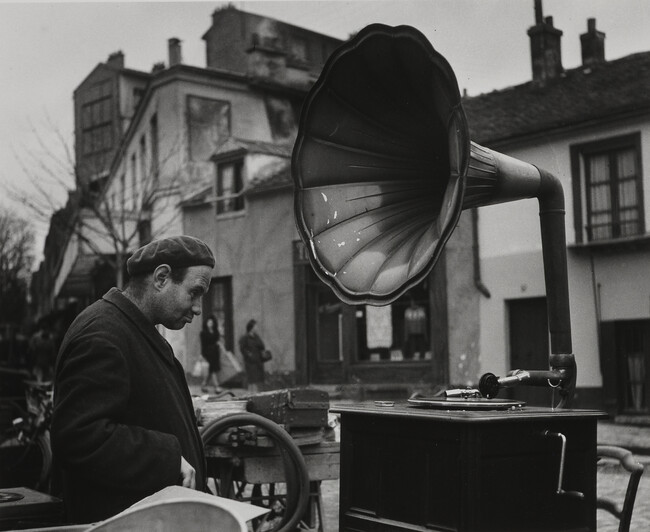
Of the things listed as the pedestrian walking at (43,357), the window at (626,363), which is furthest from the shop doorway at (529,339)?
the pedestrian walking at (43,357)

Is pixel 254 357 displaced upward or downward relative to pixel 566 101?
downward

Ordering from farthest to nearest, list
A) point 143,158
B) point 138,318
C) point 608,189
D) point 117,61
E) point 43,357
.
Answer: point 117,61 < point 143,158 < point 43,357 < point 608,189 < point 138,318

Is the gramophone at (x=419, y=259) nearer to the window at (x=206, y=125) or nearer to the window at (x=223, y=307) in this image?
the window at (x=223, y=307)

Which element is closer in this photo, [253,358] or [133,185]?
[253,358]

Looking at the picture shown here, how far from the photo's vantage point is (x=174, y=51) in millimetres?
23344

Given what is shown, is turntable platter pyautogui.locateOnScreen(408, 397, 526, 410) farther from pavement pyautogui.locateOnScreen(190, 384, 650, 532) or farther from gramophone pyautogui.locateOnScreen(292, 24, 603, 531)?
pavement pyautogui.locateOnScreen(190, 384, 650, 532)

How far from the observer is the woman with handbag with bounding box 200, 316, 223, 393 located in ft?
68.1

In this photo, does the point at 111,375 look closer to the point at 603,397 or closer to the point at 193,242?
the point at 193,242

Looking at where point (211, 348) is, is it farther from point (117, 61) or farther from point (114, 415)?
point (114, 415)

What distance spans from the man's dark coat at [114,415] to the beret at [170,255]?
126mm

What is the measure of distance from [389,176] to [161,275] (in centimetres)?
145

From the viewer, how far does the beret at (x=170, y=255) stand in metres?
2.88

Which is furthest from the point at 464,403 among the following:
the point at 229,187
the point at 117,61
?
the point at 117,61

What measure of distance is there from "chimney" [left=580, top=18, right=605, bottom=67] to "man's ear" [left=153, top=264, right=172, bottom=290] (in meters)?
13.6
